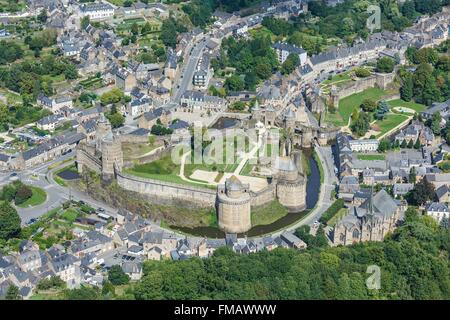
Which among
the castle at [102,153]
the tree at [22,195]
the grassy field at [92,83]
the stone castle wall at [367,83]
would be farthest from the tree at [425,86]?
the tree at [22,195]

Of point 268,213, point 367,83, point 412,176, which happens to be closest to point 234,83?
point 367,83

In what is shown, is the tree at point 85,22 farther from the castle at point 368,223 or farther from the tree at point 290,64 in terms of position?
the castle at point 368,223

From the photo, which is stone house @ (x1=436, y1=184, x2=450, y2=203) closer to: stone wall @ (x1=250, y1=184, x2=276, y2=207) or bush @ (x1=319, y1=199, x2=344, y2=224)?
bush @ (x1=319, y1=199, x2=344, y2=224)

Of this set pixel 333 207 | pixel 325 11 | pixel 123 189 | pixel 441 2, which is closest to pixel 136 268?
pixel 123 189

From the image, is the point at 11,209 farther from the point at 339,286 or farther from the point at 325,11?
the point at 325,11

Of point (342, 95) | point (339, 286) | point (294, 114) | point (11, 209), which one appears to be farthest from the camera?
point (342, 95)

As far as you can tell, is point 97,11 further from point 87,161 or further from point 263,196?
point 263,196
